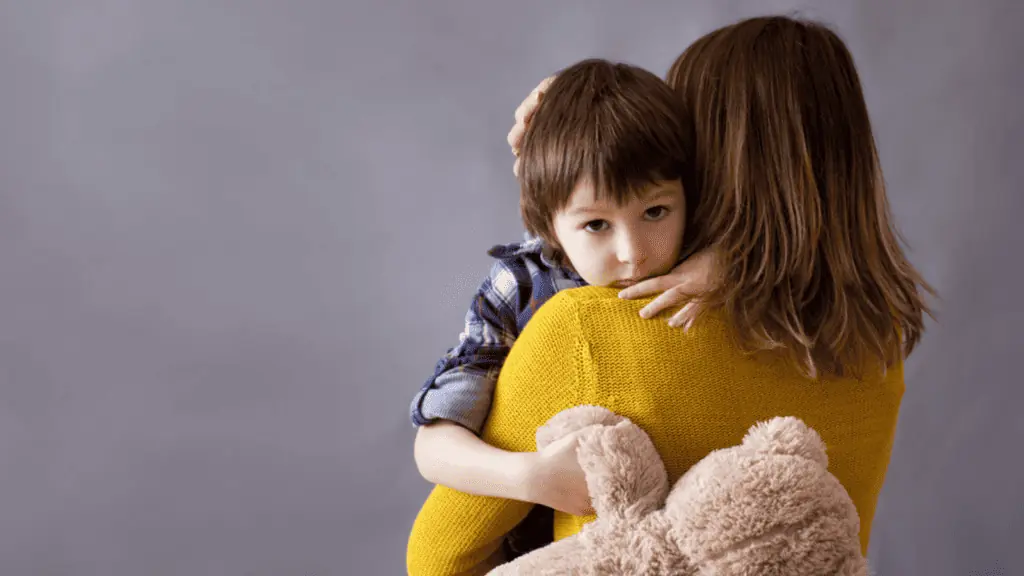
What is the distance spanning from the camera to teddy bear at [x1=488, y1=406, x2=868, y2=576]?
0.78 metres

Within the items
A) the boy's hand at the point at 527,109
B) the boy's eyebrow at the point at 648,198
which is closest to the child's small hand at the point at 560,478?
the boy's eyebrow at the point at 648,198

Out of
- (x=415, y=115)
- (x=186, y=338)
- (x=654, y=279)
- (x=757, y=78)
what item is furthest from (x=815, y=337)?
(x=186, y=338)

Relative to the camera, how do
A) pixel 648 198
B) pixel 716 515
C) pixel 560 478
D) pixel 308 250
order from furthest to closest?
1. pixel 308 250
2. pixel 648 198
3. pixel 560 478
4. pixel 716 515

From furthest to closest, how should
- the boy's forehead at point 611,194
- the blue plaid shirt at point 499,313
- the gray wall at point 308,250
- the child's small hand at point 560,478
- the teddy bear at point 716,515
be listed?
the gray wall at point 308,250
the blue plaid shirt at point 499,313
the boy's forehead at point 611,194
the child's small hand at point 560,478
the teddy bear at point 716,515

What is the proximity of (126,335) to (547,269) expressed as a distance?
4.54ft

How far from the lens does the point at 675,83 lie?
1094 millimetres

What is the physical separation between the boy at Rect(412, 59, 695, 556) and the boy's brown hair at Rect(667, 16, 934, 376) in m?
0.05

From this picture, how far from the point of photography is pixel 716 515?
0.79 m

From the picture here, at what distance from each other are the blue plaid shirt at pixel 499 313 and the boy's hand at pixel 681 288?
0.20 meters

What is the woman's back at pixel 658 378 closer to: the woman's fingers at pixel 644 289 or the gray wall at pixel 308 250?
the woman's fingers at pixel 644 289

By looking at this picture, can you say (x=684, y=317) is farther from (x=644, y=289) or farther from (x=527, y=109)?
(x=527, y=109)

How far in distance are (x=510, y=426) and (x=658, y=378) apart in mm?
165

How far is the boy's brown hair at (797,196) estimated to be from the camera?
38.6 inches

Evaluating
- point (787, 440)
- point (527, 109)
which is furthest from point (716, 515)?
point (527, 109)
